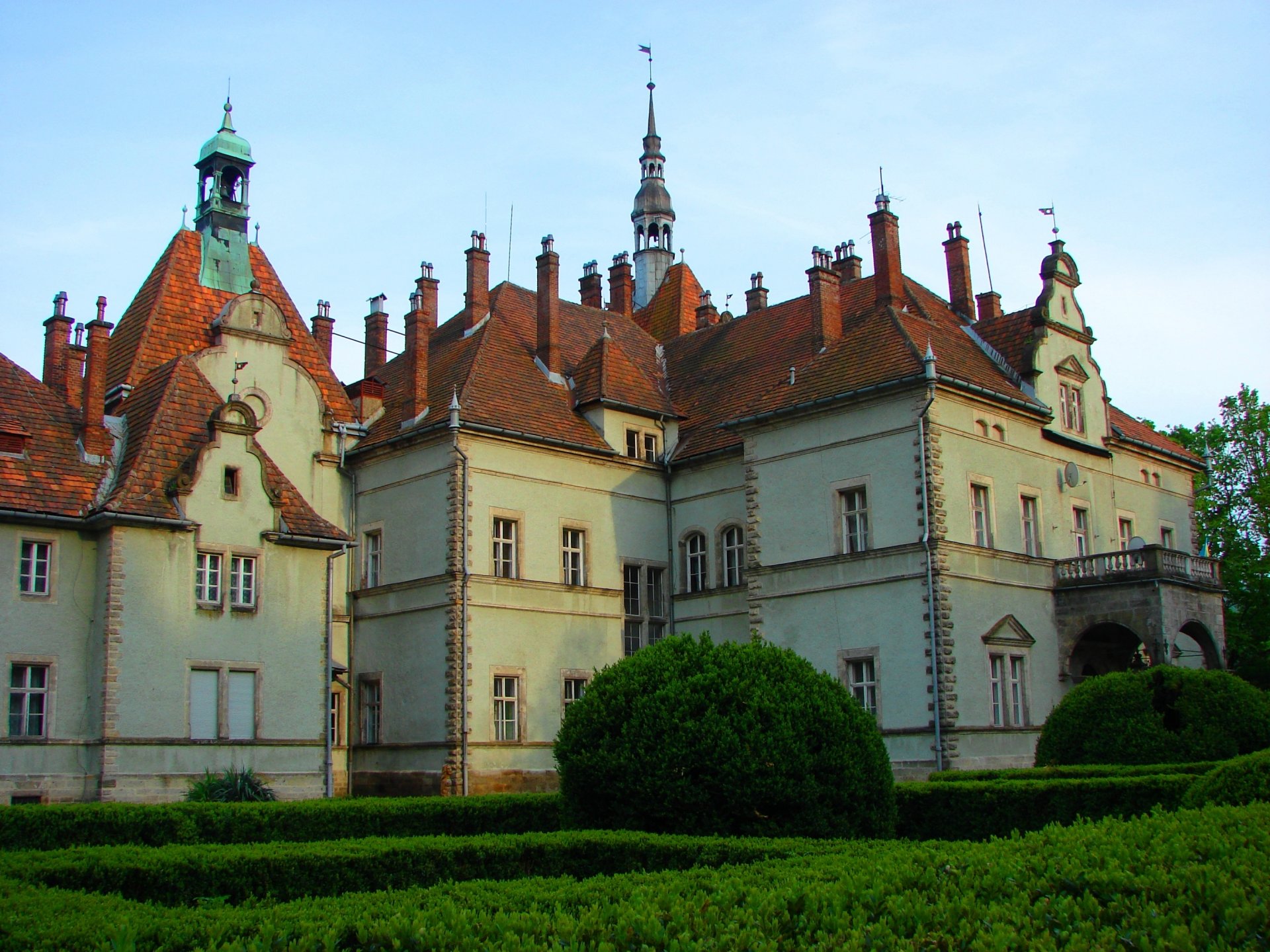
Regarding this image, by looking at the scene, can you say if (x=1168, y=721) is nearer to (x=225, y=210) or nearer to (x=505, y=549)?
(x=505, y=549)

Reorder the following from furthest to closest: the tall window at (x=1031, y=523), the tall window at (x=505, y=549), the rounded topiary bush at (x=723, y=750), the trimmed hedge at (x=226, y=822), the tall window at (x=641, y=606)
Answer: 1. the tall window at (x=641, y=606)
2. the tall window at (x=505, y=549)
3. the tall window at (x=1031, y=523)
4. the trimmed hedge at (x=226, y=822)
5. the rounded topiary bush at (x=723, y=750)

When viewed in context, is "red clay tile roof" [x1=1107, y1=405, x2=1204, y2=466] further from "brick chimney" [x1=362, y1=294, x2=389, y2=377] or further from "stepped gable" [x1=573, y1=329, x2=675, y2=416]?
"brick chimney" [x1=362, y1=294, x2=389, y2=377]

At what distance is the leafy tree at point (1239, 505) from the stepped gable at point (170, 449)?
34650 millimetres

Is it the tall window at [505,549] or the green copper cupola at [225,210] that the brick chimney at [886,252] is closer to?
the tall window at [505,549]

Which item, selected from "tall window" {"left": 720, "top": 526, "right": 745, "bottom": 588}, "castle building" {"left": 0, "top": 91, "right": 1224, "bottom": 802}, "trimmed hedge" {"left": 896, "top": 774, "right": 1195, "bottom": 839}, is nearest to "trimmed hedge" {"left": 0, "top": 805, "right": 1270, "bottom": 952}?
"trimmed hedge" {"left": 896, "top": 774, "right": 1195, "bottom": 839}

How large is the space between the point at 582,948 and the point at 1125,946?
296cm

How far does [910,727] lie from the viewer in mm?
32188

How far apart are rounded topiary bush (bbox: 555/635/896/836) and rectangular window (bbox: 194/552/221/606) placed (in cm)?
1500

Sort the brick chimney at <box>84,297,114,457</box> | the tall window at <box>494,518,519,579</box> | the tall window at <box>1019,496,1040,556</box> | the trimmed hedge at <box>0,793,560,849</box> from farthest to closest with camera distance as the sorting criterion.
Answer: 1. the tall window at <box>494,518,519,579</box>
2. the tall window at <box>1019,496,1040,556</box>
3. the brick chimney at <box>84,297,114,457</box>
4. the trimmed hedge at <box>0,793,560,849</box>

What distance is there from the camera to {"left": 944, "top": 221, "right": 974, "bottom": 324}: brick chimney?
42.0 m

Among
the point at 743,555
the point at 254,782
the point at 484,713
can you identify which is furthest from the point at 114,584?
the point at 743,555

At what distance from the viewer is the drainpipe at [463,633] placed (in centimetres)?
3425

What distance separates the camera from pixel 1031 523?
3647 centimetres

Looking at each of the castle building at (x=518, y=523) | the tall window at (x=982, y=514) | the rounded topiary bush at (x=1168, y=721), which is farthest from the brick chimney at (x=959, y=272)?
the rounded topiary bush at (x=1168, y=721)
